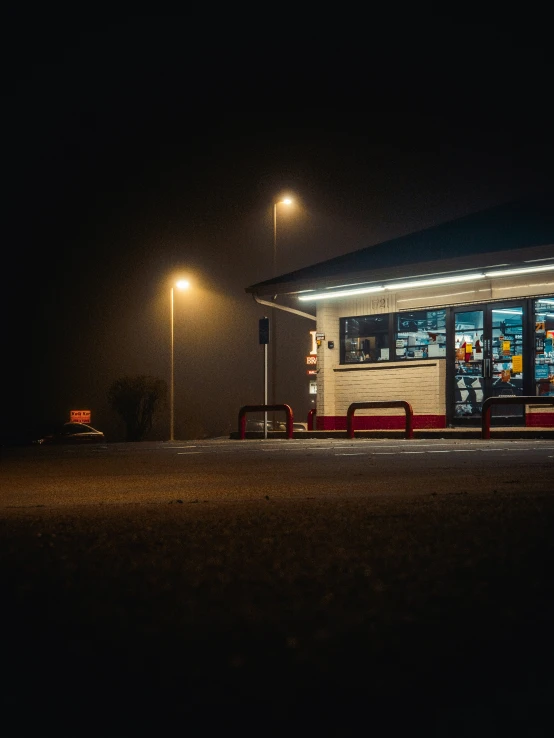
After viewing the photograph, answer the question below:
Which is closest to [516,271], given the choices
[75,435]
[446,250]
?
[446,250]

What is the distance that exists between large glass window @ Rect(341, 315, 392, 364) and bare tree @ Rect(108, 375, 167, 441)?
2277cm

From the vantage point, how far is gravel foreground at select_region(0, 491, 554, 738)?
2.26m

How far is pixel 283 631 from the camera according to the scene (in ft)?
9.64

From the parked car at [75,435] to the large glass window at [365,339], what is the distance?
16.0 m

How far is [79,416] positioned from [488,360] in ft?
86.5

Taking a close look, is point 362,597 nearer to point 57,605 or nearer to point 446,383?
point 57,605

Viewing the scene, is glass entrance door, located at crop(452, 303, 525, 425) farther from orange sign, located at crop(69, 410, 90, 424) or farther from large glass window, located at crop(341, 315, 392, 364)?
orange sign, located at crop(69, 410, 90, 424)

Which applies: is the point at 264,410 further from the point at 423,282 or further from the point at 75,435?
the point at 75,435

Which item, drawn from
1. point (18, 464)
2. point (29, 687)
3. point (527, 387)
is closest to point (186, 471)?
point (18, 464)

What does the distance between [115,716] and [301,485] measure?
6.89m

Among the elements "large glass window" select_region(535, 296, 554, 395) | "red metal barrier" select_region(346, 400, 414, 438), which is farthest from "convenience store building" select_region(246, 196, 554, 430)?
"red metal barrier" select_region(346, 400, 414, 438)

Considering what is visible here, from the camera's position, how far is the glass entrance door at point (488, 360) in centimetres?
2436

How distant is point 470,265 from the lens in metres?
22.6

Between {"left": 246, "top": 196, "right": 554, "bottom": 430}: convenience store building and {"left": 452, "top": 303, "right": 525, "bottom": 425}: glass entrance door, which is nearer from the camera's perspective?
{"left": 246, "top": 196, "right": 554, "bottom": 430}: convenience store building
